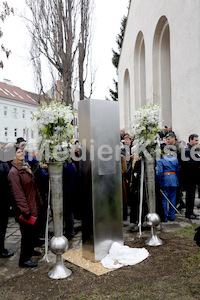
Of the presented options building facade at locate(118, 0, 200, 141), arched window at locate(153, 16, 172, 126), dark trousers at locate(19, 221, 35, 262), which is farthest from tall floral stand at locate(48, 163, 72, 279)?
arched window at locate(153, 16, 172, 126)

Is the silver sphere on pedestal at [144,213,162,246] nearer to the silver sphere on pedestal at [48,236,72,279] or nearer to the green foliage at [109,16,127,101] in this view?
the silver sphere on pedestal at [48,236,72,279]

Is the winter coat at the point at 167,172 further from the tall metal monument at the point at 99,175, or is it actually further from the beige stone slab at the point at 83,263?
the beige stone slab at the point at 83,263

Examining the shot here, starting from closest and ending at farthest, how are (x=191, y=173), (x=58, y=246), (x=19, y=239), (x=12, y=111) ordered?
(x=58, y=246) < (x=19, y=239) < (x=191, y=173) < (x=12, y=111)

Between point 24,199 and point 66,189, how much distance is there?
160 cm

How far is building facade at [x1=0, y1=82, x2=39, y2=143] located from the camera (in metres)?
44.6

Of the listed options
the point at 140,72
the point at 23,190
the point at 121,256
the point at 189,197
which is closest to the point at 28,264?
the point at 23,190

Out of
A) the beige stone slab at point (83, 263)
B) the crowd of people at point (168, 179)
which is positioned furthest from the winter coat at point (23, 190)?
the crowd of people at point (168, 179)

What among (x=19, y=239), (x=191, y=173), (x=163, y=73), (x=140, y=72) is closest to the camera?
(x=19, y=239)

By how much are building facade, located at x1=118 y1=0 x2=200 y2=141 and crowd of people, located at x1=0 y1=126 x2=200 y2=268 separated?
156 cm

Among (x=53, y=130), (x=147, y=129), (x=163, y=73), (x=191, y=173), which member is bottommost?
(x=191, y=173)

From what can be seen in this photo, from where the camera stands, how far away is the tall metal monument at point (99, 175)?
15.3 feet

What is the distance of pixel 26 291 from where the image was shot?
394cm

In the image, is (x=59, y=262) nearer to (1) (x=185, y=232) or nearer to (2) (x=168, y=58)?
(1) (x=185, y=232)

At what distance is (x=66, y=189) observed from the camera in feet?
19.7
